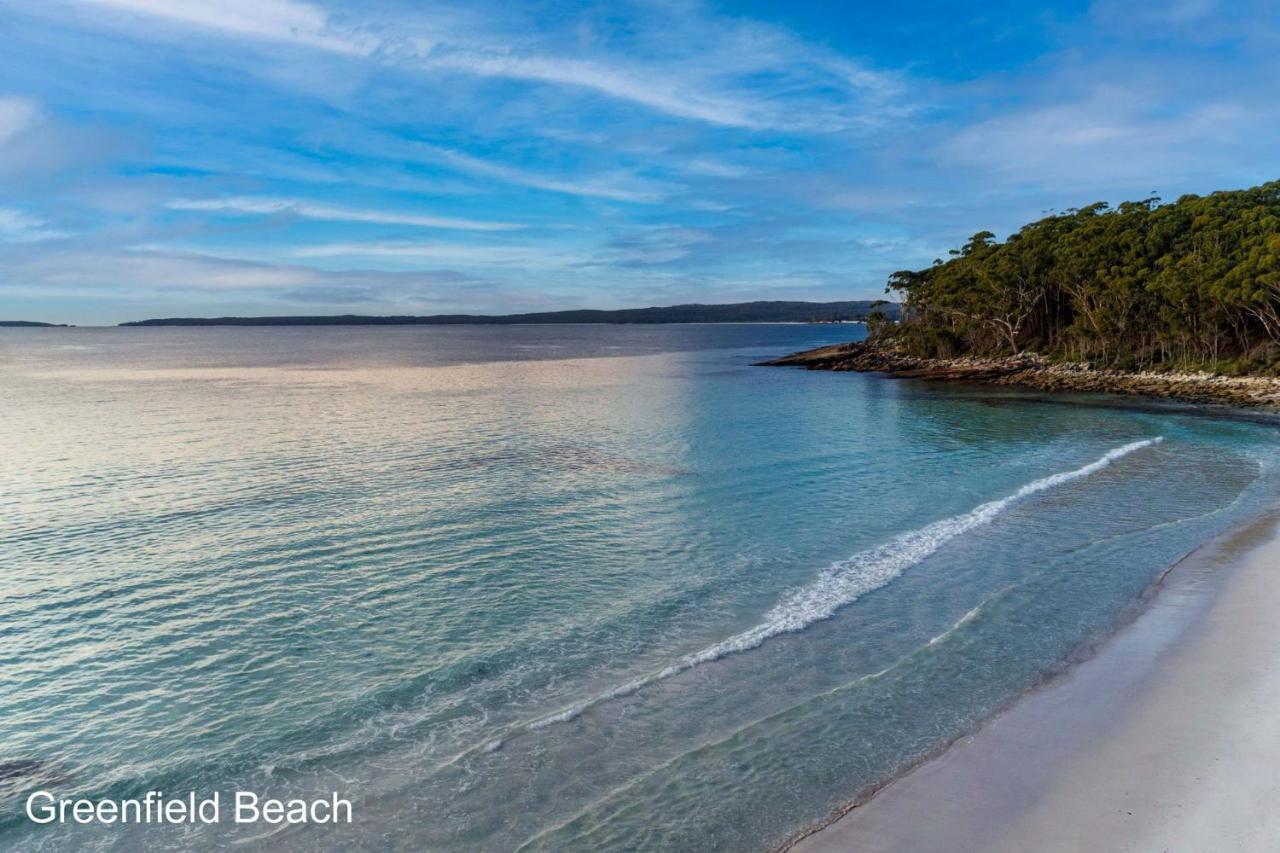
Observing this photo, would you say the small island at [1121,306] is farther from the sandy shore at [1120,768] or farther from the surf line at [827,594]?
the sandy shore at [1120,768]

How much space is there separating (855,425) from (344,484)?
2786 cm

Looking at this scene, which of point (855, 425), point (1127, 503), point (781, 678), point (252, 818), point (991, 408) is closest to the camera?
point (252, 818)

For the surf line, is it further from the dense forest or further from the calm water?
the dense forest

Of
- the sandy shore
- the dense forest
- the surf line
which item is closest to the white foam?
the surf line

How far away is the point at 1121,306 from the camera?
6450 centimetres

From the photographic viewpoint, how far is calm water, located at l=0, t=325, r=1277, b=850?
30.6 ft

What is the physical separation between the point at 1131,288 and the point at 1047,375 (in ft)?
30.3

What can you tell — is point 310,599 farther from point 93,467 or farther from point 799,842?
point 93,467

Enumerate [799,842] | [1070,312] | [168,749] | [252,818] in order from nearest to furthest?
[799,842] < [252,818] < [168,749] < [1070,312]

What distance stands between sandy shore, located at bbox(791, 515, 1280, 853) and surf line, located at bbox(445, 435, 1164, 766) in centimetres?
403

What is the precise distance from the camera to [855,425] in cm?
4288

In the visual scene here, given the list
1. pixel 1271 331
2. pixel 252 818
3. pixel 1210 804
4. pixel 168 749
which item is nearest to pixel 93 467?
pixel 168 749

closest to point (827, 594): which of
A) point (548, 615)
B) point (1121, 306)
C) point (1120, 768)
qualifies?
point (548, 615)

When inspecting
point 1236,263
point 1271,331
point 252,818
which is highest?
point 1236,263
